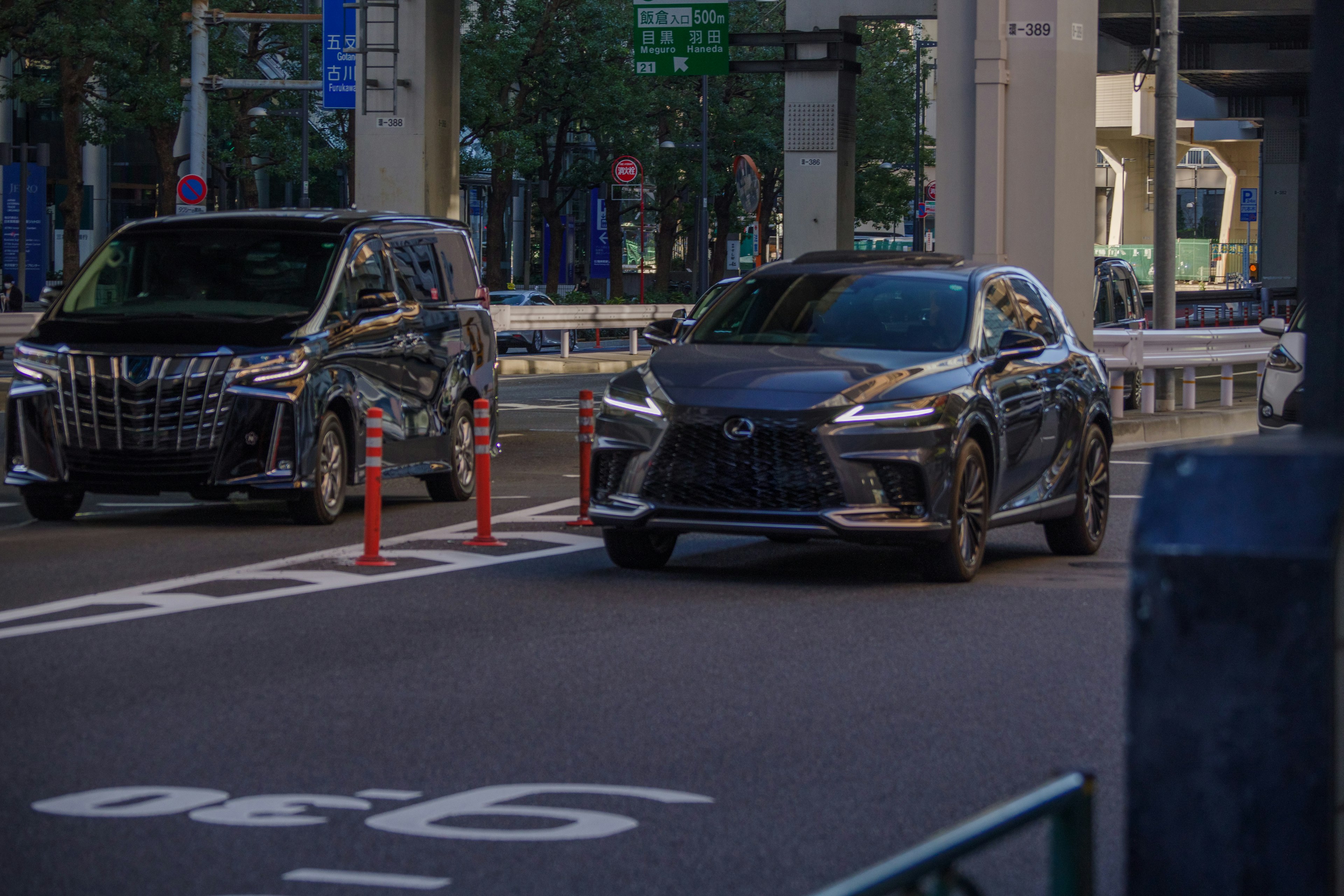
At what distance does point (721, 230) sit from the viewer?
73.3 m

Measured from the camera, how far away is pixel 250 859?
5.56m

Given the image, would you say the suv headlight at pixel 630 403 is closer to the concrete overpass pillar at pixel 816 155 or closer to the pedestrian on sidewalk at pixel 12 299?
the concrete overpass pillar at pixel 816 155

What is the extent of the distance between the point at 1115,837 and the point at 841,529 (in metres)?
5.01

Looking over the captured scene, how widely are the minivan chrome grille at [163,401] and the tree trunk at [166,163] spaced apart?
36.0m

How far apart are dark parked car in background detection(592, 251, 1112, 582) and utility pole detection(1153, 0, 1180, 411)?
1227 cm

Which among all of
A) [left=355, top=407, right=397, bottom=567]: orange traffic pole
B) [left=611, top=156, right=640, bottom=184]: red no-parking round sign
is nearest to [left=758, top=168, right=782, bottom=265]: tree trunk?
[left=611, top=156, right=640, bottom=184]: red no-parking round sign

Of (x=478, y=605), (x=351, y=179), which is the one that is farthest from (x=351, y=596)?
(x=351, y=179)

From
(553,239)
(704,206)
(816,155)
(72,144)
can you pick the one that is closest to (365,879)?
(816,155)

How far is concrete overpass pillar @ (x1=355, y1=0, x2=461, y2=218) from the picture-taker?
2534cm

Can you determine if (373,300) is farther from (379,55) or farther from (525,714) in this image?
(379,55)

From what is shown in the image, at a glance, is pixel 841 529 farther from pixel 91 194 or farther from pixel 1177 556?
pixel 91 194

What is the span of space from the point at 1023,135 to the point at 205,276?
10.8 metres

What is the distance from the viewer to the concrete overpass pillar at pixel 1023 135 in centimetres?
2234

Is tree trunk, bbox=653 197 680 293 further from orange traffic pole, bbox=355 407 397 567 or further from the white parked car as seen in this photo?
orange traffic pole, bbox=355 407 397 567
